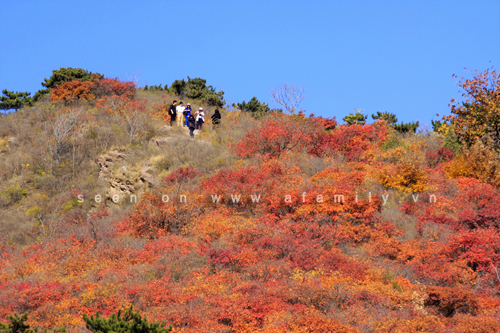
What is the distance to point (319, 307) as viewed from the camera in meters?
12.4

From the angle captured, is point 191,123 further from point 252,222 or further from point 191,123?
point 252,222

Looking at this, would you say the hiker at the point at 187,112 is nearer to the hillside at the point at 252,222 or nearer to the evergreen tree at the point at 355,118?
the hillside at the point at 252,222

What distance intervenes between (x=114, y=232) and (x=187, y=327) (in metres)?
8.55

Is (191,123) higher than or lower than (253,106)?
lower

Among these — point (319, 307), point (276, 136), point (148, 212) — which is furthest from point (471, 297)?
point (276, 136)

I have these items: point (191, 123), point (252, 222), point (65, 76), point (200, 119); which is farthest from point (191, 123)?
point (65, 76)

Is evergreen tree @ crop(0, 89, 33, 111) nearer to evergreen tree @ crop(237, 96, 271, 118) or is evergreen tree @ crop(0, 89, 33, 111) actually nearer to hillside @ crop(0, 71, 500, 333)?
hillside @ crop(0, 71, 500, 333)

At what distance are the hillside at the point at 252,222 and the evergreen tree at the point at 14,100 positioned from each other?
3.89 metres

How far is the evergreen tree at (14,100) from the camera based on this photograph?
36.8m

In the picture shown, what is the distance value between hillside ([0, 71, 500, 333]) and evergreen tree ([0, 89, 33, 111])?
389 centimetres

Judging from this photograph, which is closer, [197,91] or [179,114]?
[179,114]

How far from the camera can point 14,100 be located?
36750mm

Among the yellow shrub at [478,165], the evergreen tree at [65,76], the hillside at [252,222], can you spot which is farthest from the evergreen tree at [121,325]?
the evergreen tree at [65,76]

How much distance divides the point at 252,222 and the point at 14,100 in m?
26.7
